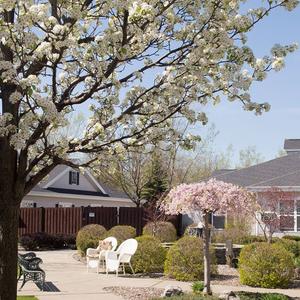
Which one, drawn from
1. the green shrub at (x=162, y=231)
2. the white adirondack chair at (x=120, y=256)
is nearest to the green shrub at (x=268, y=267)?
the white adirondack chair at (x=120, y=256)

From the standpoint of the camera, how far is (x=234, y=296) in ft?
34.2

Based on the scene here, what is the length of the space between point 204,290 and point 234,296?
1.69 metres

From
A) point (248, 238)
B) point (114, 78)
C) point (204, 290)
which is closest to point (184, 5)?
point (114, 78)

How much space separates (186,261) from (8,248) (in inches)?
346

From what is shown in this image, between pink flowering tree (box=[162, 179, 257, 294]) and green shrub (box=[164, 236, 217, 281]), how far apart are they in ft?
8.66

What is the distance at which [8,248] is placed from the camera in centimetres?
662

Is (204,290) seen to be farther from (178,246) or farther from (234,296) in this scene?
(178,246)

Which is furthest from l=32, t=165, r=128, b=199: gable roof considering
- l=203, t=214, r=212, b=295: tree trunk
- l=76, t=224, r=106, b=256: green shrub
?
l=203, t=214, r=212, b=295: tree trunk

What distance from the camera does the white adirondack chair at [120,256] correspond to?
1591cm

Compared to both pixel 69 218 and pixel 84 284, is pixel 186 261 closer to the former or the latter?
pixel 84 284

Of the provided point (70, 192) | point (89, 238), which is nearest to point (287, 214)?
point (89, 238)

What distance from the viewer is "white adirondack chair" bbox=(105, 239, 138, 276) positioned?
1591cm

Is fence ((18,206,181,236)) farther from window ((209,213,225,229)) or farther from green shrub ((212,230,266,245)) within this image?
green shrub ((212,230,266,245))

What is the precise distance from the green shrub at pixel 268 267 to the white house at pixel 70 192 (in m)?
21.4
